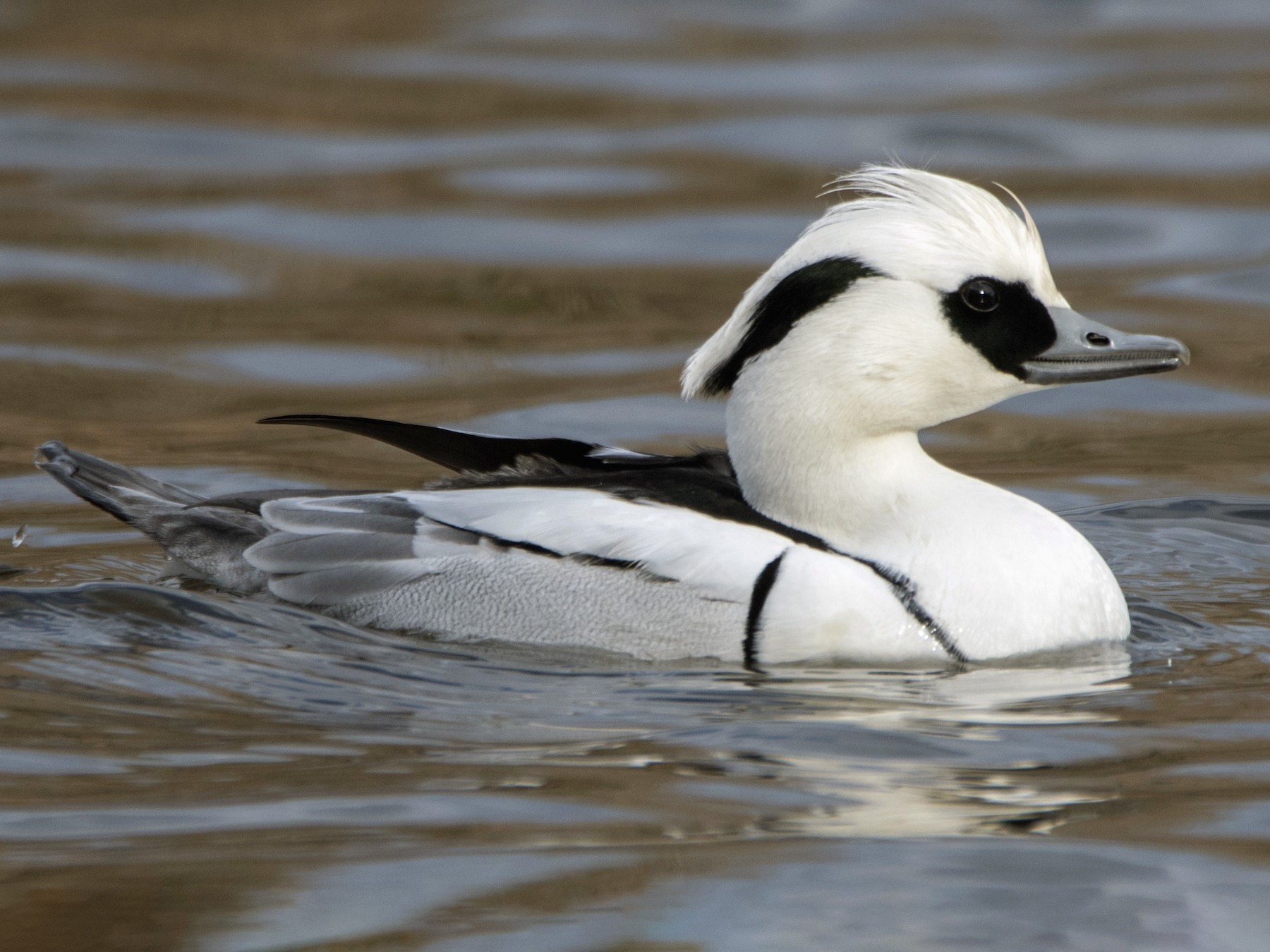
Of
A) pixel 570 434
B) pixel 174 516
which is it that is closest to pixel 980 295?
pixel 174 516

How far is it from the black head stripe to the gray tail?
1.61 metres

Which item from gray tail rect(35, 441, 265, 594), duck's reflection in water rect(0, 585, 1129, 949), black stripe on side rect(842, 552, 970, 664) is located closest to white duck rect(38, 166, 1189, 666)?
black stripe on side rect(842, 552, 970, 664)

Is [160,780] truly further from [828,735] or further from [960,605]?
[960,605]

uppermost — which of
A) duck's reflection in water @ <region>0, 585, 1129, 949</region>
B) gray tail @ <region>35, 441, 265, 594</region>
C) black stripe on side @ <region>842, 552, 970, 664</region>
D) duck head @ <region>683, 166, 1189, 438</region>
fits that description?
duck head @ <region>683, 166, 1189, 438</region>

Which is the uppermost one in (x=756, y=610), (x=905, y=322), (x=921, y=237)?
(x=921, y=237)

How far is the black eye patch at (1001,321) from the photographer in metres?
5.25

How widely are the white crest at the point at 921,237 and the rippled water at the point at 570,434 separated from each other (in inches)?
41.3

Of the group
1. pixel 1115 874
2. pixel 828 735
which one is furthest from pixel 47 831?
pixel 1115 874

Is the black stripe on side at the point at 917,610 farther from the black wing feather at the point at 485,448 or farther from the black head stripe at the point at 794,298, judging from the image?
the black wing feather at the point at 485,448

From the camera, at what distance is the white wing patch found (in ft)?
17.0

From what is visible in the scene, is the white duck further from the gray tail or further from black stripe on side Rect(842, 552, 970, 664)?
the gray tail

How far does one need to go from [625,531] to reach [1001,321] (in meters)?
1.15

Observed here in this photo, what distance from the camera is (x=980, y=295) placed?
5258 mm

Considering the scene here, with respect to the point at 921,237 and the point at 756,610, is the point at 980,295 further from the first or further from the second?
the point at 756,610
